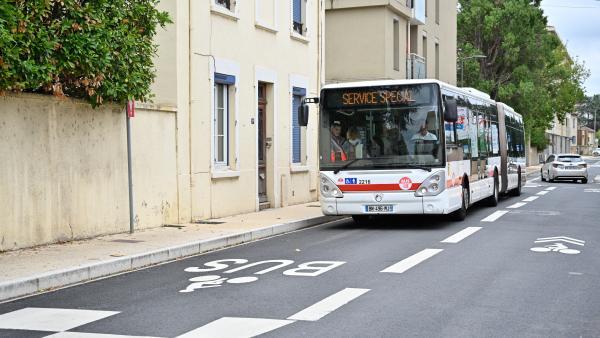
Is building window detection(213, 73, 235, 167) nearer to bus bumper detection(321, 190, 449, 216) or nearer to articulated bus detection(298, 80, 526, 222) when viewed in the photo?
articulated bus detection(298, 80, 526, 222)

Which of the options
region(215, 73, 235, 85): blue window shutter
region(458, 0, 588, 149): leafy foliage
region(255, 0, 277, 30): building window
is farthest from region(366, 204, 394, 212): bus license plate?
region(458, 0, 588, 149): leafy foliage

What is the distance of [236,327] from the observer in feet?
22.5

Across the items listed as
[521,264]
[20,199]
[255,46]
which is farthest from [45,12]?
[255,46]

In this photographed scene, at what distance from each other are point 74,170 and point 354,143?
5.42m

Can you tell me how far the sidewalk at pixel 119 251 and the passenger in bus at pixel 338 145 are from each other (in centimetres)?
166

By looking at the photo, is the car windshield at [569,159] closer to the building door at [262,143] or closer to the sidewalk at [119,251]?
the building door at [262,143]

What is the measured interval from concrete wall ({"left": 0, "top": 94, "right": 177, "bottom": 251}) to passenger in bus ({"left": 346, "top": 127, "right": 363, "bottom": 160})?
3.48 metres

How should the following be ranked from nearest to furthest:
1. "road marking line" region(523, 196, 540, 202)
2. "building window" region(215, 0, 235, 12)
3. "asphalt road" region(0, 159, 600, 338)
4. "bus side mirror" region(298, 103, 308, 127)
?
"asphalt road" region(0, 159, 600, 338) < "bus side mirror" region(298, 103, 308, 127) < "building window" region(215, 0, 235, 12) < "road marking line" region(523, 196, 540, 202)

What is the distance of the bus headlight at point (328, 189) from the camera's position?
1565 cm

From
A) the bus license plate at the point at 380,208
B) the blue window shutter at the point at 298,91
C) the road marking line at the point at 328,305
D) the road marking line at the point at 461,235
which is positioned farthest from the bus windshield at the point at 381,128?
the road marking line at the point at 328,305

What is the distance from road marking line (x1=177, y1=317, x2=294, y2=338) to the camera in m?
6.57

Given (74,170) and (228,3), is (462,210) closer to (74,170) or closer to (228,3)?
(228,3)

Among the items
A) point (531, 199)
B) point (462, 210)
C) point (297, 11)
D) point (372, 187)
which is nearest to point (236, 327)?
point (372, 187)

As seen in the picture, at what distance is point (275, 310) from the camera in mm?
7590
